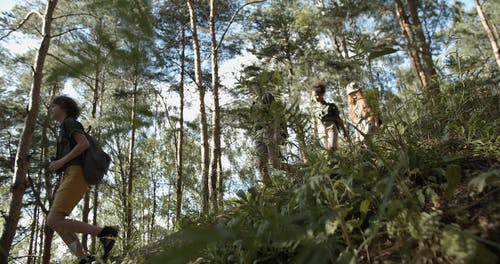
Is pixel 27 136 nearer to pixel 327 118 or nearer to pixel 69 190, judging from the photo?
pixel 69 190

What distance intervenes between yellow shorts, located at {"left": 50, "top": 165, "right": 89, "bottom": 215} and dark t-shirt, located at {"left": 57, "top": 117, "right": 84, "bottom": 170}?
66mm

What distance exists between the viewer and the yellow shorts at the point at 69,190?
2676mm

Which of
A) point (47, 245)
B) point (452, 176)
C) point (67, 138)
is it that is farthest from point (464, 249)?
point (47, 245)

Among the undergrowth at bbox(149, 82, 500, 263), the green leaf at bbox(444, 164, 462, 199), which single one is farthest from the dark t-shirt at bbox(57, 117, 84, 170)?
the green leaf at bbox(444, 164, 462, 199)

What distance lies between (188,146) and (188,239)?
20112mm

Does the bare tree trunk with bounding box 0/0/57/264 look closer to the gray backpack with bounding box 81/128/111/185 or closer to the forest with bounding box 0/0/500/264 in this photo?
the forest with bounding box 0/0/500/264

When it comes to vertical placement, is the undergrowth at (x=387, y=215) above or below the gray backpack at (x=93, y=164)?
below

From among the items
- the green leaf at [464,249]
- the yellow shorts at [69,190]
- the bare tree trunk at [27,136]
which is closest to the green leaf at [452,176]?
the green leaf at [464,249]

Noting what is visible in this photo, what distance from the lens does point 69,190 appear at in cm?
268

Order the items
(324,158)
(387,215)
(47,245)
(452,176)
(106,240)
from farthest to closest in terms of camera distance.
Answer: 1. (47,245)
2. (106,240)
3. (324,158)
4. (452,176)
5. (387,215)

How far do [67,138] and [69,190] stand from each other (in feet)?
1.43

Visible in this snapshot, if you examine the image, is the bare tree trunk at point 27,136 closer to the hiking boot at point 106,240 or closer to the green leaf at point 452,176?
the hiking boot at point 106,240

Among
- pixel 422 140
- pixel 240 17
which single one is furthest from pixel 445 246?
pixel 240 17

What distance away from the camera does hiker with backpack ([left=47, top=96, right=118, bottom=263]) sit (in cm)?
266
